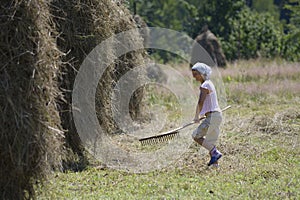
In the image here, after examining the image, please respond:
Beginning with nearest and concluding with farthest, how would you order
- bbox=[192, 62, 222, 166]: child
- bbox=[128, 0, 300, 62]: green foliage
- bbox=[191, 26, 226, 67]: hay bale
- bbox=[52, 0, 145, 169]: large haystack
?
bbox=[192, 62, 222, 166]: child, bbox=[52, 0, 145, 169]: large haystack, bbox=[191, 26, 226, 67]: hay bale, bbox=[128, 0, 300, 62]: green foliage

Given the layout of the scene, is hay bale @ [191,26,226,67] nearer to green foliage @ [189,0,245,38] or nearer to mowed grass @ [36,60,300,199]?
green foliage @ [189,0,245,38]

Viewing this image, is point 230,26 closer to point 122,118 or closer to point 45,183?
point 122,118

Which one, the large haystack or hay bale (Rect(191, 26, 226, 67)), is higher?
the large haystack

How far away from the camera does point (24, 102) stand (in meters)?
6.30

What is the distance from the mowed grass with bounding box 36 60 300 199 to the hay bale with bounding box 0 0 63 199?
38 centimetres

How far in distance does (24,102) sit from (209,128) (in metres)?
3.32

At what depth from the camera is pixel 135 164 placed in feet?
30.2

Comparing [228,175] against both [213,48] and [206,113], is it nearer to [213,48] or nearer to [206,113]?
[206,113]

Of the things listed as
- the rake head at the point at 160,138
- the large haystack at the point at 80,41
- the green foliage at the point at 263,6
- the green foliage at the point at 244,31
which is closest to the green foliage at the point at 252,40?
the green foliage at the point at 244,31

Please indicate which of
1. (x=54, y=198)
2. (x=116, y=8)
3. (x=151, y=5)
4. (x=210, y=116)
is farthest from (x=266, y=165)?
(x=151, y=5)

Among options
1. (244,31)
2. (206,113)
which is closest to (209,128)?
(206,113)

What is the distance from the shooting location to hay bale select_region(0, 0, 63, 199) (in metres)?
6.27

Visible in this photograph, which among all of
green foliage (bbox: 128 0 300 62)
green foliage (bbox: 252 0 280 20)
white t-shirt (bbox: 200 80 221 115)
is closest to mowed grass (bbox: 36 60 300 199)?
white t-shirt (bbox: 200 80 221 115)

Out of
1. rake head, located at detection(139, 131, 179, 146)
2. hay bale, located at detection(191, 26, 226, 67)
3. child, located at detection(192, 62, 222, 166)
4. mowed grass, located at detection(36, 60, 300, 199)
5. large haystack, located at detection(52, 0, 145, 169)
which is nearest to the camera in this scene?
mowed grass, located at detection(36, 60, 300, 199)
